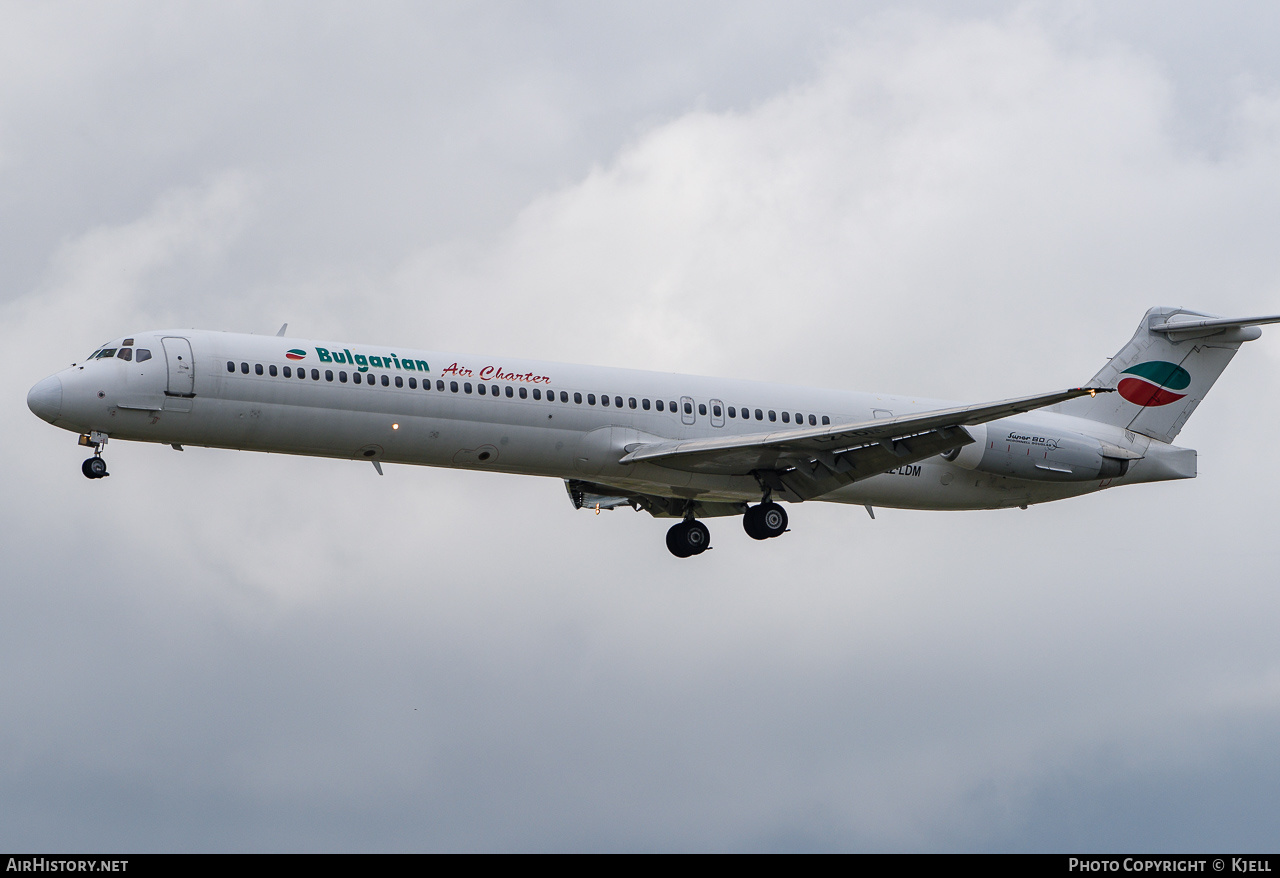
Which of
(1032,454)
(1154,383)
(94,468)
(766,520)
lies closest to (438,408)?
(94,468)

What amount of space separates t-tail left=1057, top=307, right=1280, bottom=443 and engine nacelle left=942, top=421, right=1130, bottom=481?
174 cm

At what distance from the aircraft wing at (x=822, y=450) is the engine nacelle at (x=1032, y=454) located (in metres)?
2.94

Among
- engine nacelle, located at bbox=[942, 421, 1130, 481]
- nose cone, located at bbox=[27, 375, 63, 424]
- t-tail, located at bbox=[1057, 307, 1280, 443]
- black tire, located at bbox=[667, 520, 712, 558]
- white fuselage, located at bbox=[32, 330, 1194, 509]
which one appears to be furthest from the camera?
t-tail, located at bbox=[1057, 307, 1280, 443]

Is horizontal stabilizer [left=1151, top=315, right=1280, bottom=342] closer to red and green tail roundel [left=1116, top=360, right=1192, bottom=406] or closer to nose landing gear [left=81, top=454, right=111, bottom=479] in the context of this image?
red and green tail roundel [left=1116, top=360, right=1192, bottom=406]

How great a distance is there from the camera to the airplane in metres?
31.2

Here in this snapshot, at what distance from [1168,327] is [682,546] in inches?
492

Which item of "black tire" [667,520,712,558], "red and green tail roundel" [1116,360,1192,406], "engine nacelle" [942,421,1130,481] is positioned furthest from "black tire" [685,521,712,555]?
"red and green tail roundel" [1116,360,1192,406]

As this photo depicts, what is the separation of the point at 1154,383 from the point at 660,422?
41.4ft

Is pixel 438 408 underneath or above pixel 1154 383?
underneath

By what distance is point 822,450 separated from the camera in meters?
34.2

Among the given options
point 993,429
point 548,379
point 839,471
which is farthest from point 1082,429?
point 548,379

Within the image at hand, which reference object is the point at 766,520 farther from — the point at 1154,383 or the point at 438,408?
the point at 1154,383
